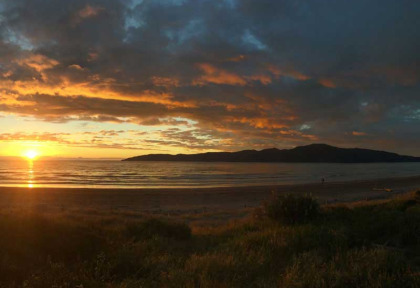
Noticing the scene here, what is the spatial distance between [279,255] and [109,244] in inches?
158

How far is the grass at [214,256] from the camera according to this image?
5.39 metres

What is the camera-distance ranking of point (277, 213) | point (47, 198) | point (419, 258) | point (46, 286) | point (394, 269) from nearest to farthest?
1. point (46, 286)
2. point (394, 269)
3. point (419, 258)
4. point (277, 213)
5. point (47, 198)

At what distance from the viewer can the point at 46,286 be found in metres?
5.20

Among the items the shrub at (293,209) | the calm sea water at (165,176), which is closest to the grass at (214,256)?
the shrub at (293,209)

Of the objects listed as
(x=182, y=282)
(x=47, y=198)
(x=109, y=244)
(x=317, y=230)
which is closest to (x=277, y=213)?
Result: (x=317, y=230)

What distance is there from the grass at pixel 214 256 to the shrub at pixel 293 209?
0.09 meters

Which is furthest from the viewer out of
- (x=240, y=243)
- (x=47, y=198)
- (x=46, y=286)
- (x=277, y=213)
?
(x=47, y=198)

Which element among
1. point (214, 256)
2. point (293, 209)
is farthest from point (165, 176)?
point (214, 256)

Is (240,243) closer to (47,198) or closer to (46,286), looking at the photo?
Result: (46,286)

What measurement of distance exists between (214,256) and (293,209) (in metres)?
5.11

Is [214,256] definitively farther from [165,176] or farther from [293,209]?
[165,176]

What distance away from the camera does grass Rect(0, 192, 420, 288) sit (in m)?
5.39

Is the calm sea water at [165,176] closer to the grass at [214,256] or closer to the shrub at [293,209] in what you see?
the shrub at [293,209]

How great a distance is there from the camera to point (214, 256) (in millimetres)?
6703
